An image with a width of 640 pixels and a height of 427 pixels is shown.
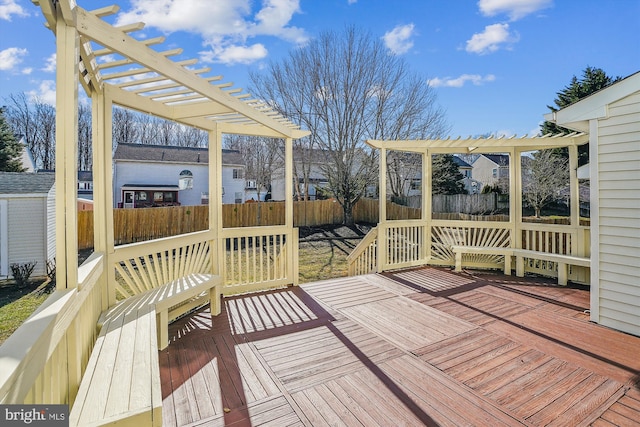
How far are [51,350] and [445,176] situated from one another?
17657 mm

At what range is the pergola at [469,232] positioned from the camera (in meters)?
5.67

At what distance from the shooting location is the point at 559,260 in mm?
5371

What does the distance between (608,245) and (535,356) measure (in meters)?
1.85

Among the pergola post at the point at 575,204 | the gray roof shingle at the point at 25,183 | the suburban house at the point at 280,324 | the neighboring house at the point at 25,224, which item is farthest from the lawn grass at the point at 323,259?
the gray roof shingle at the point at 25,183

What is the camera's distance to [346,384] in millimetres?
2576

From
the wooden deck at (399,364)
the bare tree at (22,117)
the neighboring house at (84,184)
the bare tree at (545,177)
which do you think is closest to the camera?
the wooden deck at (399,364)

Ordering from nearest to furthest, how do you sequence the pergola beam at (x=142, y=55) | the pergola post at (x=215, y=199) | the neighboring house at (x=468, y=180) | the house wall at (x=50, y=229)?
1. the pergola beam at (x=142, y=55)
2. the pergola post at (x=215, y=199)
3. the house wall at (x=50, y=229)
4. the neighboring house at (x=468, y=180)

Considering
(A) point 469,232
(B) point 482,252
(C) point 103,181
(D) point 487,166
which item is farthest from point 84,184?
(D) point 487,166

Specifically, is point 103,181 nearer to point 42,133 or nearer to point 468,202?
point 468,202

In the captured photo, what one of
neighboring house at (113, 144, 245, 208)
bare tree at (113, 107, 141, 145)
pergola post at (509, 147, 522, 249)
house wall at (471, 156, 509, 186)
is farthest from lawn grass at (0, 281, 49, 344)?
house wall at (471, 156, 509, 186)

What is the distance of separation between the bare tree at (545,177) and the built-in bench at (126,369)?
1755 cm

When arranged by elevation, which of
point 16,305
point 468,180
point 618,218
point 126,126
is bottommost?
point 16,305

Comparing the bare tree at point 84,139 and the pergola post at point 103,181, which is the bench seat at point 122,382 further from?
the bare tree at point 84,139

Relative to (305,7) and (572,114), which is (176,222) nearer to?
(305,7)
